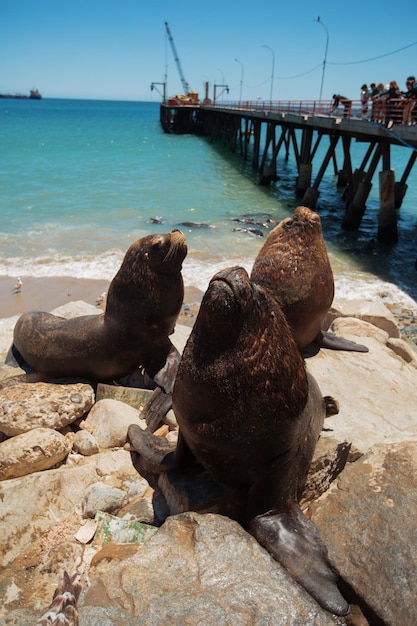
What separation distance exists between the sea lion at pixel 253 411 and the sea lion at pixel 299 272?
6.93 feet

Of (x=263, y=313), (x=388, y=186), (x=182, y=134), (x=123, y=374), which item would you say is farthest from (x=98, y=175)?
(x=182, y=134)

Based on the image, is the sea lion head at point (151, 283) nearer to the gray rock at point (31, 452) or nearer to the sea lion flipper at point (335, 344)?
the gray rock at point (31, 452)

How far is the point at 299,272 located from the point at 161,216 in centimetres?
1156

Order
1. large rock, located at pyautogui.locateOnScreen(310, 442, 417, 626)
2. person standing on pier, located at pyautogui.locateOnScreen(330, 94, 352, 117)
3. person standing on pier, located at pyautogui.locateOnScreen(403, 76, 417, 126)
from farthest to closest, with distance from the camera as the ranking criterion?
person standing on pier, located at pyautogui.locateOnScreen(330, 94, 352, 117) → person standing on pier, located at pyautogui.locateOnScreen(403, 76, 417, 126) → large rock, located at pyautogui.locateOnScreen(310, 442, 417, 626)

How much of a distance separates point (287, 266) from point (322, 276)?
39cm

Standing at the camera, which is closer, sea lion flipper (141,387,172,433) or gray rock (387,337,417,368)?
sea lion flipper (141,387,172,433)

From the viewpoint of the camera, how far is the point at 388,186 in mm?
12398

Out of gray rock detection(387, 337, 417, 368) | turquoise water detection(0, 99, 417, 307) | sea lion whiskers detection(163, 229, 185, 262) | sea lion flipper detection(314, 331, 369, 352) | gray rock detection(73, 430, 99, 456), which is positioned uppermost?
sea lion whiskers detection(163, 229, 185, 262)

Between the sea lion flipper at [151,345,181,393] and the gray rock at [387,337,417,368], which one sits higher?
the sea lion flipper at [151,345,181,393]

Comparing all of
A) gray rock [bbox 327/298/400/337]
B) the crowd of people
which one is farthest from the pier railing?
gray rock [bbox 327/298/400/337]

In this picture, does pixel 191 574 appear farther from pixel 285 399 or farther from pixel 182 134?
pixel 182 134

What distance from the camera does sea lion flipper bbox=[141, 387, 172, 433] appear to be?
398cm

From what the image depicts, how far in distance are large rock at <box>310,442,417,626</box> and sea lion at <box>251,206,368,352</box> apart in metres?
1.95

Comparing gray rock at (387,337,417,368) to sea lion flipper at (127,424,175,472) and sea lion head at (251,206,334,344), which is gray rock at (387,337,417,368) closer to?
sea lion head at (251,206,334,344)
